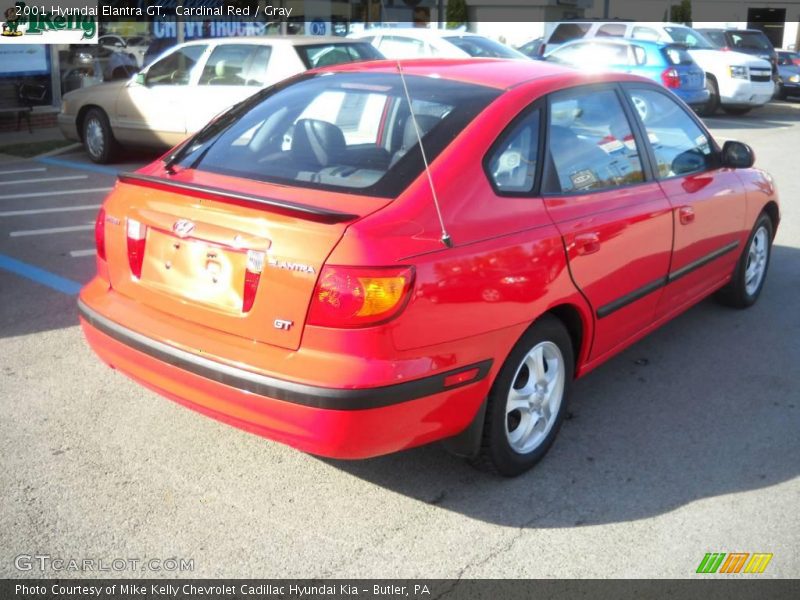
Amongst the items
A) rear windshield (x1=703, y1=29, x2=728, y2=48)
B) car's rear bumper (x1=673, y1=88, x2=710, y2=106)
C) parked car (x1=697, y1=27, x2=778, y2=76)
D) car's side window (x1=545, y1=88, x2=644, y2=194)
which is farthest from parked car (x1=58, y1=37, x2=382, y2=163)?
parked car (x1=697, y1=27, x2=778, y2=76)

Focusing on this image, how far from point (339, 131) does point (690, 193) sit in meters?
1.94

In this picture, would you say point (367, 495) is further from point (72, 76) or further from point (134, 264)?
point (72, 76)

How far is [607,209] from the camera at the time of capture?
3.87 meters

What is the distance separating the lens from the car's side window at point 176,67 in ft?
34.0

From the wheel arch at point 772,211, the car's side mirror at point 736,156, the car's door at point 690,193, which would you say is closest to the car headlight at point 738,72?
the wheel arch at point 772,211

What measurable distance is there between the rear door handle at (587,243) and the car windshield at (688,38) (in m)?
16.8

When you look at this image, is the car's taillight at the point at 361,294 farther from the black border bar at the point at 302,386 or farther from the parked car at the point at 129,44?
the parked car at the point at 129,44

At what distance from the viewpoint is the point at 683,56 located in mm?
16312

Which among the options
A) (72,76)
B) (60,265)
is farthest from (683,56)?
(60,265)

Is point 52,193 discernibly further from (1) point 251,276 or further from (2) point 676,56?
(2) point 676,56

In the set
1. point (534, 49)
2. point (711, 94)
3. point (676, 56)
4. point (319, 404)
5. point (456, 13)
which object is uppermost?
point (456, 13)

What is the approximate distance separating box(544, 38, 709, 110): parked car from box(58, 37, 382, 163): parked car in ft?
23.5

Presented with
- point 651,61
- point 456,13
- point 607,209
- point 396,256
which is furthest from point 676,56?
point 456,13

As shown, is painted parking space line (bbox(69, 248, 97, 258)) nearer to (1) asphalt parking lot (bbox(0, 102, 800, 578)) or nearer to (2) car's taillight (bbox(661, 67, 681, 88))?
(1) asphalt parking lot (bbox(0, 102, 800, 578))
